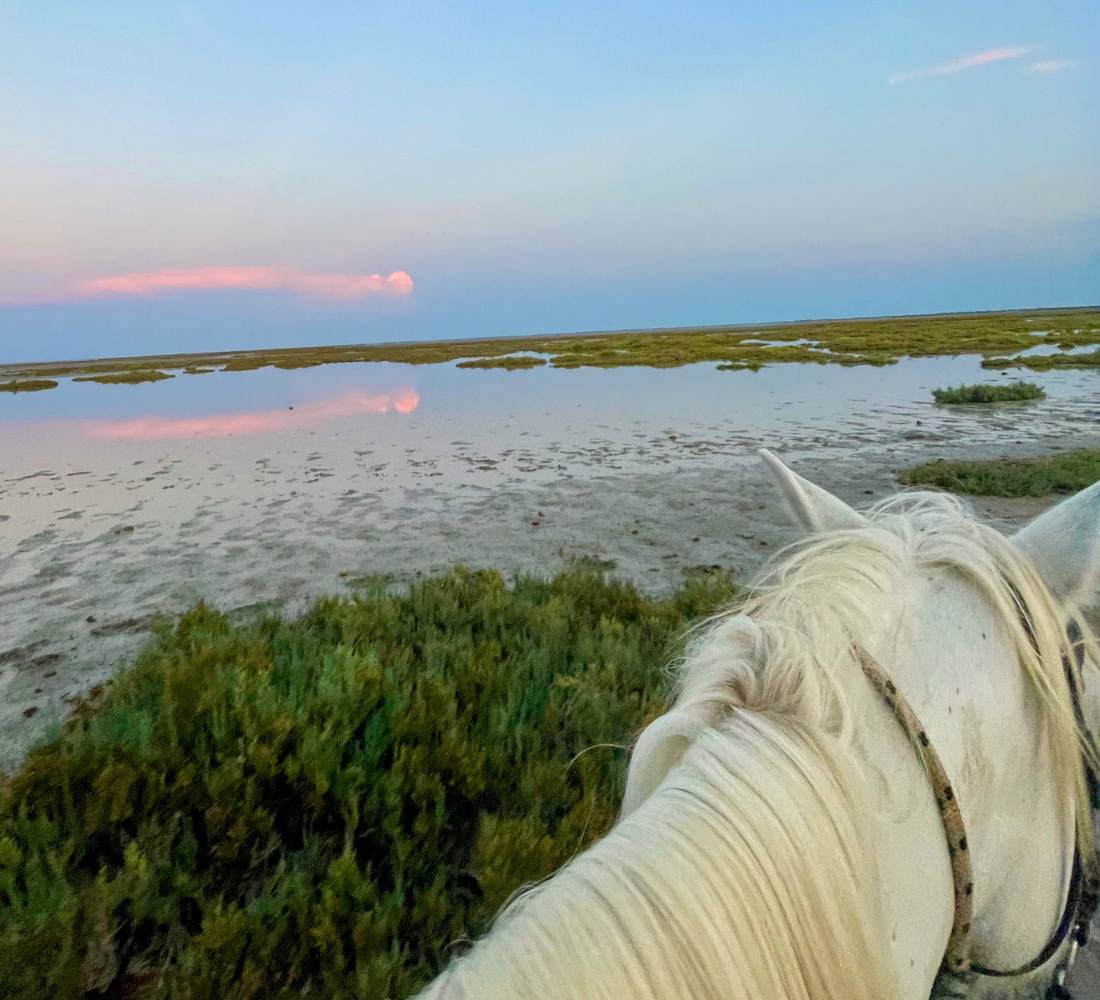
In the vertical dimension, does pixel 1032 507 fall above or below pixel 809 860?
below

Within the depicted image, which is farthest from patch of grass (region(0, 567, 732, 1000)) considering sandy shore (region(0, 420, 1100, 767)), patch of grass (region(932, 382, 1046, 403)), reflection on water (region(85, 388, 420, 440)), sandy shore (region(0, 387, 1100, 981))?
patch of grass (region(932, 382, 1046, 403))

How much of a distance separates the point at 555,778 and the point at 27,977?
1.65 metres

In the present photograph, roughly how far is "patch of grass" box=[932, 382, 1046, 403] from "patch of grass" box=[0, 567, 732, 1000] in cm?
1783

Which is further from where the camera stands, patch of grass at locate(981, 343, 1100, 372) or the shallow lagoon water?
patch of grass at locate(981, 343, 1100, 372)

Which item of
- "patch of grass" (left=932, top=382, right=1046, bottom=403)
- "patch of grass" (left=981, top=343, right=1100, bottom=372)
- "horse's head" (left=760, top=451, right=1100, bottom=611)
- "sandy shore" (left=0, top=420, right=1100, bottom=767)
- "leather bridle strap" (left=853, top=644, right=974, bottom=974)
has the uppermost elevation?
"patch of grass" (left=981, top=343, right=1100, bottom=372)

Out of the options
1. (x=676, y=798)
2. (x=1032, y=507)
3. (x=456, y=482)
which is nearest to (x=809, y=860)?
(x=676, y=798)

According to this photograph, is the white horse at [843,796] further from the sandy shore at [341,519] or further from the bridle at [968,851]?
the sandy shore at [341,519]

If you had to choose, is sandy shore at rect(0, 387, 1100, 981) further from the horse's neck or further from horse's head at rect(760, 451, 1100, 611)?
horse's head at rect(760, 451, 1100, 611)

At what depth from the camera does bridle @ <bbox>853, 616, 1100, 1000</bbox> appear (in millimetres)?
1007

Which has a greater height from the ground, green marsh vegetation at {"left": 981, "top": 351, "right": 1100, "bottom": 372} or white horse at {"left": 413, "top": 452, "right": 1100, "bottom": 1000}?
green marsh vegetation at {"left": 981, "top": 351, "right": 1100, "bottom": 372}

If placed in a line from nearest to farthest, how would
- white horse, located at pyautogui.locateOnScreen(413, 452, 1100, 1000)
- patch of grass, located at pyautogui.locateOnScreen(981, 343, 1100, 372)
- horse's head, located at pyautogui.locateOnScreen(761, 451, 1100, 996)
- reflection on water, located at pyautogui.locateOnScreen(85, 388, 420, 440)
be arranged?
white horse, located at pyautogui.locateOnScreen(413, 452, 1100, 1000), horse's head, located at pyautogui.locateOnScreen(761, 451, 1100, 996), reflection on water, located at pyautogui.locateOnScreen(85, 388, 420, 440), patch of grass, located at pyautogui.locateOnScreen(981, 343, 1100, 372)

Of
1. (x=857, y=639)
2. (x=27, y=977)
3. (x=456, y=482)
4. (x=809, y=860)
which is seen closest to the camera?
(x=809, y=860)

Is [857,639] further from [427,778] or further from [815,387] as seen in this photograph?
[815,387]

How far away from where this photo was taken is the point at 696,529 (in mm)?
7961
